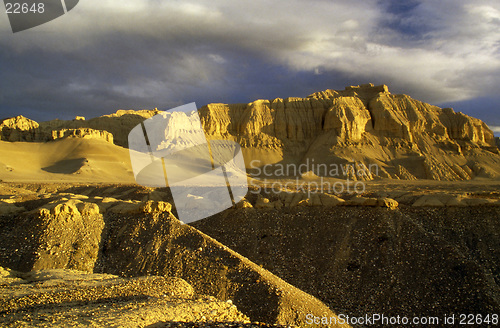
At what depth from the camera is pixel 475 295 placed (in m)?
12.7

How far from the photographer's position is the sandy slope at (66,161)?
4394 cm

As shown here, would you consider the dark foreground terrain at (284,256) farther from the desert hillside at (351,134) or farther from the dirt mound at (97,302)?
the desert hillside at (351,134)

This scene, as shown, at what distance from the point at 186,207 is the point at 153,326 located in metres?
16.0

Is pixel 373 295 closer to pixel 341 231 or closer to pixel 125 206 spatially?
pixel 341 231

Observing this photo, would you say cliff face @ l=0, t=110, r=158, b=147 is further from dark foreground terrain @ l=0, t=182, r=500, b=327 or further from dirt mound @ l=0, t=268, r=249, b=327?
dirt mound @ l=0, t=268, r=249, b=327

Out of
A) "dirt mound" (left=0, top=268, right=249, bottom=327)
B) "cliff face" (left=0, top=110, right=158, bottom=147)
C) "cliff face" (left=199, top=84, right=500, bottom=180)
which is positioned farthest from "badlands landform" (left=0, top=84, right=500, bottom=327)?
"cliff face" (left=0, top=110, right=158, bottom=147)

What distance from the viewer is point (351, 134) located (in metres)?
58.4

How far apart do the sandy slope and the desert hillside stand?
88 cm

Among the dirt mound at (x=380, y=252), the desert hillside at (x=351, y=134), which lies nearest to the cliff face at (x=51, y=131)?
the desert hillside at (x=351, y=134)

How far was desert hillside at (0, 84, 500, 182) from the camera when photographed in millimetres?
53531

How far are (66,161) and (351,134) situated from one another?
4305 cm

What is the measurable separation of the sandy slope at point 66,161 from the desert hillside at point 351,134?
88 centimetres

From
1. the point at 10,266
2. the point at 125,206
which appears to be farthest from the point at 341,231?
the point at 10,266

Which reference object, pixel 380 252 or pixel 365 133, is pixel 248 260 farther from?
pixel 365 133
